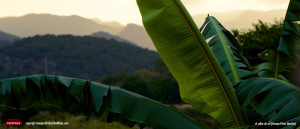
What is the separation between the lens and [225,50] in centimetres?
523

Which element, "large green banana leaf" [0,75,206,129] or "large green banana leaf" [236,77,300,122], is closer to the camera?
"large green banana leaf" [236,77,300,122]

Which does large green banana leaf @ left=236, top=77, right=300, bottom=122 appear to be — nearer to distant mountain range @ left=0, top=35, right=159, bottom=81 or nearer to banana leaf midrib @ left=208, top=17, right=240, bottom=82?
banana leaf midrib @ left=208, top=17, right=240, bottom=82

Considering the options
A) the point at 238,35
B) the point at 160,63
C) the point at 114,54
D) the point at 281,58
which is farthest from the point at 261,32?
the point at 114,54

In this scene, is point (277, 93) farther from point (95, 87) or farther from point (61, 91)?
point (61, 91)

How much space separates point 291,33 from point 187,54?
237 centimetres

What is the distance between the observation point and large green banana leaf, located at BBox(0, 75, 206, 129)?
3.70 m

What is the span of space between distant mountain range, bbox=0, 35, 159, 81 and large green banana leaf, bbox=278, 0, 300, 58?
9135cm

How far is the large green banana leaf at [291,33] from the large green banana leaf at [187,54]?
1831mm

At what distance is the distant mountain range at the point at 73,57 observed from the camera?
9881 cm

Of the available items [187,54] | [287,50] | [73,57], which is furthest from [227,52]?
[73,57]

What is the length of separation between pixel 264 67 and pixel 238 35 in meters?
13.0

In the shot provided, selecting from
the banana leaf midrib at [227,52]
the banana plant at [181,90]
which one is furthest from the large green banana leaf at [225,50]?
the banana plant at [181,90]

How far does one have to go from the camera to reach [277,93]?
3.22 m

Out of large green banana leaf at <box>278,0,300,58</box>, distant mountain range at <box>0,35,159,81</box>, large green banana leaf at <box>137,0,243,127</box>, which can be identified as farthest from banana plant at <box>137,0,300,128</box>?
distant mountain range at <box>0,35,159,81</box>
